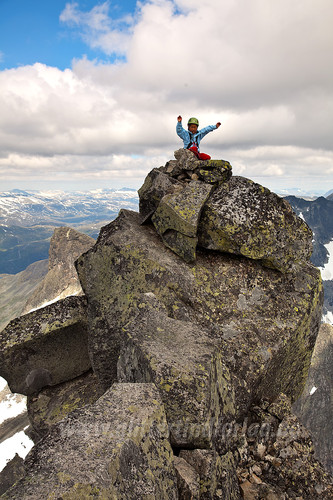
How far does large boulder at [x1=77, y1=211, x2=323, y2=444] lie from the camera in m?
10.4

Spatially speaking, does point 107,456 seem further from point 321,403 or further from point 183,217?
point 321,403

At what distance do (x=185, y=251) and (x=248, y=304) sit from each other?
360 cm

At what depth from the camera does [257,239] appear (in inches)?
503

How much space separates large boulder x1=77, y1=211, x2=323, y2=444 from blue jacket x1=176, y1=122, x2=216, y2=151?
21.5 ft

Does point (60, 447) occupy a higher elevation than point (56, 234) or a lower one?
higher

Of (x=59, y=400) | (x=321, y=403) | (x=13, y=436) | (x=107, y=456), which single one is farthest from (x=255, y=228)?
(x=321, y=403)

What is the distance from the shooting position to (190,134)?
17.2 meters

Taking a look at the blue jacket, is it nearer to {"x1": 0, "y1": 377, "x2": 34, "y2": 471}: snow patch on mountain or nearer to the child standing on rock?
the child standing on rock

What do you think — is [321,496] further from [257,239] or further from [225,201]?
[225,201]

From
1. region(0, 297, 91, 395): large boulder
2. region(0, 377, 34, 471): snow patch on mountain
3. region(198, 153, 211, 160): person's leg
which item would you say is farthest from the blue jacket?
region(0, 377, 34, 471): snow patch on mountain

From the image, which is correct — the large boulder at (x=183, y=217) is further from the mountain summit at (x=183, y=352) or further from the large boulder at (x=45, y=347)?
the large boulder at (x=45, y=347)

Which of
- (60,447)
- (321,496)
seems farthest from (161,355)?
(321,496)

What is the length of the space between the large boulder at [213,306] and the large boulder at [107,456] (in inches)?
109

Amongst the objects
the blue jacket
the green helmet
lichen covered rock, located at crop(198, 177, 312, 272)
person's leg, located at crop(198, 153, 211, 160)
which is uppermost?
the green helmet
